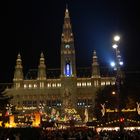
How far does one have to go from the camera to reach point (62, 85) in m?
150

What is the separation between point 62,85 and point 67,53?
1218 cm

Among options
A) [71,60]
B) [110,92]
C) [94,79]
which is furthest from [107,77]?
[110,92]

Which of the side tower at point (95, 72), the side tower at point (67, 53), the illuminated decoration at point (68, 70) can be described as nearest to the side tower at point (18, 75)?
the side tower at point (67, 53)

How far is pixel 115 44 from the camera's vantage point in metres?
34.2

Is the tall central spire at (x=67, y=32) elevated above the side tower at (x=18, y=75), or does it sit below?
above

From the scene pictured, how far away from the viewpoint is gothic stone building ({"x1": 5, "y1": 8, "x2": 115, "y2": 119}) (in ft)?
494

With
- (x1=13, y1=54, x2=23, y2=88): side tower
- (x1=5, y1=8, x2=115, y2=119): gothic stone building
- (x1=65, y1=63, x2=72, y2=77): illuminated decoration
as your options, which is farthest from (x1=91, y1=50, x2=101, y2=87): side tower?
(x1=13, y1=54, x2=23, y2=88): side tower

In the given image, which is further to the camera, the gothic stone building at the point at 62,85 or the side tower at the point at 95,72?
the side tower at the point at 95,72

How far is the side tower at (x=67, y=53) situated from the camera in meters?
152

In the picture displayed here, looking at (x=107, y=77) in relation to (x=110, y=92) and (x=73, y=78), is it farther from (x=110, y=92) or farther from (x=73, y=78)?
(x=110, y=92)

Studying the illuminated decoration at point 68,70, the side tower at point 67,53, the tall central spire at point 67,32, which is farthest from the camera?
the tall central spire at point 67,32

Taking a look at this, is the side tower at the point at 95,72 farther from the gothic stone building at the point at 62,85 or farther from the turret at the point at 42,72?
the turret at the point at 42,72

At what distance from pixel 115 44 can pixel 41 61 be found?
12570cm

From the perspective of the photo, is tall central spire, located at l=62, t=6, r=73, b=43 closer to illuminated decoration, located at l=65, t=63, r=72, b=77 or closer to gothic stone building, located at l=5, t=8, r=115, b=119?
gothic stone building, located at l=5, t=8, r=115, b=119
